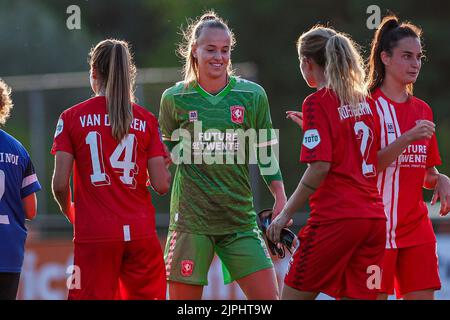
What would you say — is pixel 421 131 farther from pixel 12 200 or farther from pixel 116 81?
pixel 12 200

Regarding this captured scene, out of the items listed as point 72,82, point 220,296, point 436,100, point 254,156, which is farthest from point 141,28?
point 254,156

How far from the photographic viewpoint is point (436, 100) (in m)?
19.7

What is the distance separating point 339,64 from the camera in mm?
5031

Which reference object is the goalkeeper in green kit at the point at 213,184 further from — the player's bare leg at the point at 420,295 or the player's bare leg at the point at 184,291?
the player's bare leg at the point at 420,295

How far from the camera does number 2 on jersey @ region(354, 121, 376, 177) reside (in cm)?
495

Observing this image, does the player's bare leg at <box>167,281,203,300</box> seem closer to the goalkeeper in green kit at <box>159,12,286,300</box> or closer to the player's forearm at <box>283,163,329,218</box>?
the goalkeeper in green kit at <box>159,12,286,300</box>

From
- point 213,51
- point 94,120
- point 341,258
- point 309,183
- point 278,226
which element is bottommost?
point 341,258

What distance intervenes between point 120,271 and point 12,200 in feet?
2.39

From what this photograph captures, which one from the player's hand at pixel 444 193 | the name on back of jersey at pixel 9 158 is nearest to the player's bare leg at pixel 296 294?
the player's hand at pixel 444 193

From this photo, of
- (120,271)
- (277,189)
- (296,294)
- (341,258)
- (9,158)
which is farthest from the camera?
(277,189)

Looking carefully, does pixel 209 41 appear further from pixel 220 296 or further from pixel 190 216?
pixel 220 296

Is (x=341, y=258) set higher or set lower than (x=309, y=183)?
lower

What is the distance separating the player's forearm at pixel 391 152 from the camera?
5.11 meters

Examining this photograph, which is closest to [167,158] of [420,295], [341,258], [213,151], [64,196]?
[213,151]
